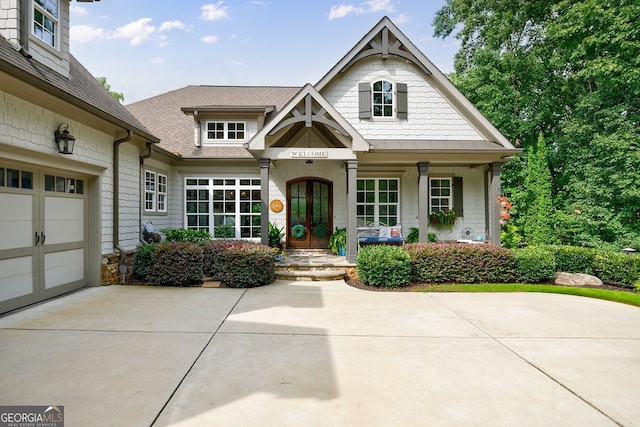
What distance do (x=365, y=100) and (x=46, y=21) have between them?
7.48 m

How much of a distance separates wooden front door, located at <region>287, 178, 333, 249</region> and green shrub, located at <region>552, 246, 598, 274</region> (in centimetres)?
628

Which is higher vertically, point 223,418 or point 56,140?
point 56,140

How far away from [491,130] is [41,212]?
35.2 ft

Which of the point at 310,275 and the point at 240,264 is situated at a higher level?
the point at 240,264

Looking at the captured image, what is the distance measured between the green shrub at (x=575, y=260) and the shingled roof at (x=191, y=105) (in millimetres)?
9043

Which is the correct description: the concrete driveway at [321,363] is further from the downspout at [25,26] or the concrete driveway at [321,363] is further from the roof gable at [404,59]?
the roof gable at [404,59]

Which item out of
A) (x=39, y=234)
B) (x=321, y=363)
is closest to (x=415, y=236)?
(x=321, y=363)

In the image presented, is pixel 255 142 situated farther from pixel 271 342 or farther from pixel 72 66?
pixel 271 342

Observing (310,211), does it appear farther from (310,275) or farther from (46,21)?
(46,21)

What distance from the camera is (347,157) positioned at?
8.98 meters

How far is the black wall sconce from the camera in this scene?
231 inches

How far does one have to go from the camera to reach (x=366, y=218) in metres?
11.4

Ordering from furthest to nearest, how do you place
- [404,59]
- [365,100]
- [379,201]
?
1. [379,201]
2. [404,59]
3. [365,100]

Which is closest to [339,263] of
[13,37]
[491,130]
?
[491,130]
